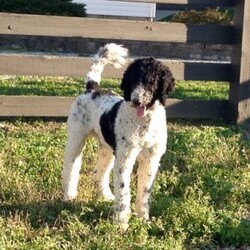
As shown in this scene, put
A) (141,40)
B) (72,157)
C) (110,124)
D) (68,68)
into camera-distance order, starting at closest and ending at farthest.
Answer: (110,124) < (72,157) < (68,68) < (141,40)

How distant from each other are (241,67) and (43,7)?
337 inches

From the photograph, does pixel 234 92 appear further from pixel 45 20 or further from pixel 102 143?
pixel 102 143

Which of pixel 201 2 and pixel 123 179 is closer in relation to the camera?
pixel 123 179

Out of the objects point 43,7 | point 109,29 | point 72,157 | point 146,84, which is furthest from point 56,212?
point 43,7

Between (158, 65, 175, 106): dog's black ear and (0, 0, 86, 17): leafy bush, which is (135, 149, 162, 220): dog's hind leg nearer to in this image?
(158, 65, 175, 106): dog's black ear

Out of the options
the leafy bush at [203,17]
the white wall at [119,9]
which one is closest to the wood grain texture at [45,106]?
the leafy bush at [203,17]

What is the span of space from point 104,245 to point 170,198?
1268 mm

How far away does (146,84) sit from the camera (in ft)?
16.7

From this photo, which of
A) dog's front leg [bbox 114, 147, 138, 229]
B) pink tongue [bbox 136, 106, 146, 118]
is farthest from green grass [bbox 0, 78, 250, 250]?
pink tongue [bbox 136, 106, 146, 118]

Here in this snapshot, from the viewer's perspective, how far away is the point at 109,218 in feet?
17.8

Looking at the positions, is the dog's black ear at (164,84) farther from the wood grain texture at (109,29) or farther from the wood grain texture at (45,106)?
the wood grain texture at (45,106)

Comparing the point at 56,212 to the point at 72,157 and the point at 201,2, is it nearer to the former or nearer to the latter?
the point at 72,157

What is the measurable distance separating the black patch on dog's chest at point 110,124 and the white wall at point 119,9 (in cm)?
1378

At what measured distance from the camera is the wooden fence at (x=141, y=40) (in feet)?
25.1
